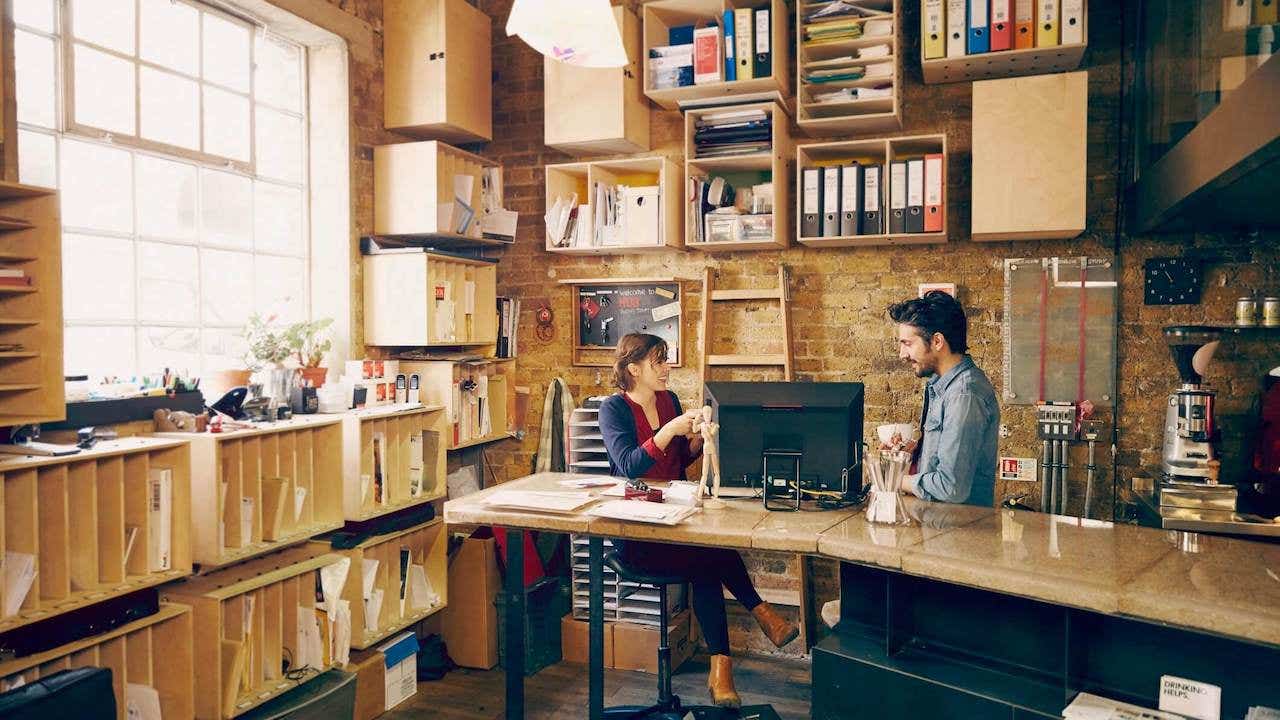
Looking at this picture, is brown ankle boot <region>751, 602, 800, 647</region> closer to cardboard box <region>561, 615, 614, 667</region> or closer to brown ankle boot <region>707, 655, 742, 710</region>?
brown ankle boot <region>707, 655, 742, 710</region>

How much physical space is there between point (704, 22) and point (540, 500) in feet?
8.91

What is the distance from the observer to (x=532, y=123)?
16.0ft

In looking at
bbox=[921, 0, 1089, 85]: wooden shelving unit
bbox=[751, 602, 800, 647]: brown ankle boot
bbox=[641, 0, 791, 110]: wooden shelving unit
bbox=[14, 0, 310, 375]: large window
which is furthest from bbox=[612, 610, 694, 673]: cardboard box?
bbox=[921, 0, 1089, 85]: wooden shelving unit

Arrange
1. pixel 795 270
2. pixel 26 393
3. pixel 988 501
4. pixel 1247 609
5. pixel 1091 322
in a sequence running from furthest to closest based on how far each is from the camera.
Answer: pixel 795 270 < pixel 1091 322 < pixel 988 501 < pixel 26 393 < pixel 1247 609

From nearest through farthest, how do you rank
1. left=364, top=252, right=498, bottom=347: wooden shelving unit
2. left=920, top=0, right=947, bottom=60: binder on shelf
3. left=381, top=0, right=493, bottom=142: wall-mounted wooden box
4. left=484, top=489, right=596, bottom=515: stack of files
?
left=484, top=489, right=596, bottom=515: stack of files
left=920, top=0, right=947, bottom=60: binder on shelf
left=364, top=252, right=498, bottom=347: wooden shelving unit
left=381, top=0, right=493, bottom=142: wall-mounted wooden box

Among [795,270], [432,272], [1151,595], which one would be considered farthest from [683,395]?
[1151,595]

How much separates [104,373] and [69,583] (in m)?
0.98

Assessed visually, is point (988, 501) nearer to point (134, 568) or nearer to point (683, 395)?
point (683, 395)

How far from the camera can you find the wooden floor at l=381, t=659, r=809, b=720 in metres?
3.72

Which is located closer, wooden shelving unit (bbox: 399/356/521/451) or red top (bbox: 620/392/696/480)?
red top (bbox: 620/392/696/480)

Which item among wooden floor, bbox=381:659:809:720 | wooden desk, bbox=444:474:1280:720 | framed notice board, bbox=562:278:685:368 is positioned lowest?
wooden floor, bbox=381:659:809:720

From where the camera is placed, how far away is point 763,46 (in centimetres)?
406

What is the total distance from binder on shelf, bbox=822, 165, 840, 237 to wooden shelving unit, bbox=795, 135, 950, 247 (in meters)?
0.05

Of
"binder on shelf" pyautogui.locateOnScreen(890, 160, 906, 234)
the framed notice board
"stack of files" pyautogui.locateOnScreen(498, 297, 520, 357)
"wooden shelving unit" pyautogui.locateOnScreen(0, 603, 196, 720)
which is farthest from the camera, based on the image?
"stack of files" pyautogui.locateOnScreen(498, 297, 520, 357)
